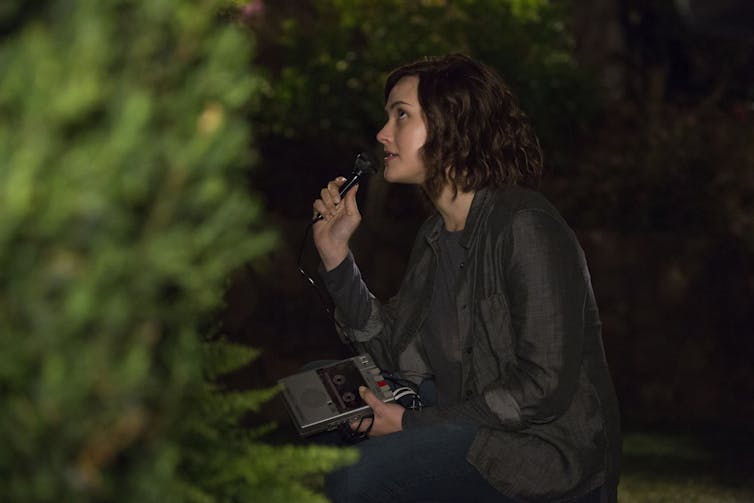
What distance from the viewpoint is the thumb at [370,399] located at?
11.2 feet

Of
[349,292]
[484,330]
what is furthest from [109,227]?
[349,292]

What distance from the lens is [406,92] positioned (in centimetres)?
374

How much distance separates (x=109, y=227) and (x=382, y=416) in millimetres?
1905

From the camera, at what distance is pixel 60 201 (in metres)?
1.54

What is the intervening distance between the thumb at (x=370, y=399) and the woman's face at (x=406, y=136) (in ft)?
2.17

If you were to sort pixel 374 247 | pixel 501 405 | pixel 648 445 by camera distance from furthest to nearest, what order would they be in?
1. pixel 374 247
2. pixel 648 445
3. pixel 501 405

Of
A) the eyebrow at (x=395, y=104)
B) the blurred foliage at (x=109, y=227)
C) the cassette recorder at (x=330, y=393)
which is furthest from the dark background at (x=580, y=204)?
the blurred foliage at (x=109, y=227)

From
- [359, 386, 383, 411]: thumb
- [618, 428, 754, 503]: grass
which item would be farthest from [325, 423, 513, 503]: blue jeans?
[618, 428, 754, 503]: grass

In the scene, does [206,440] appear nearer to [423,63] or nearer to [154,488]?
[154,488]

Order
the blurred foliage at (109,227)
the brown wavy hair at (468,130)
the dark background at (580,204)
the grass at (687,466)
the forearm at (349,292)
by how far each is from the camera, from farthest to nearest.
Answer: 1. the dark background at (580,204)
2. the grass at (687,466)
3. the forearm at (349,292)
4. the brown wavy hair at (468,130)
5. the blurred foliage at (109,227)

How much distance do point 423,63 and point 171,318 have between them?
2.21m

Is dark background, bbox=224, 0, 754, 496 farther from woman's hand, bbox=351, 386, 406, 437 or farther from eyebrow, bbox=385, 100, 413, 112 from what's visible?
woman's hand, bbox=351, 386, 406, 437

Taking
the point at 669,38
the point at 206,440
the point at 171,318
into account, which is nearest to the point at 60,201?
the point at 171,318

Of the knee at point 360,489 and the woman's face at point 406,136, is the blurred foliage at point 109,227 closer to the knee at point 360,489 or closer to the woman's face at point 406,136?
the knee at point 360,489
